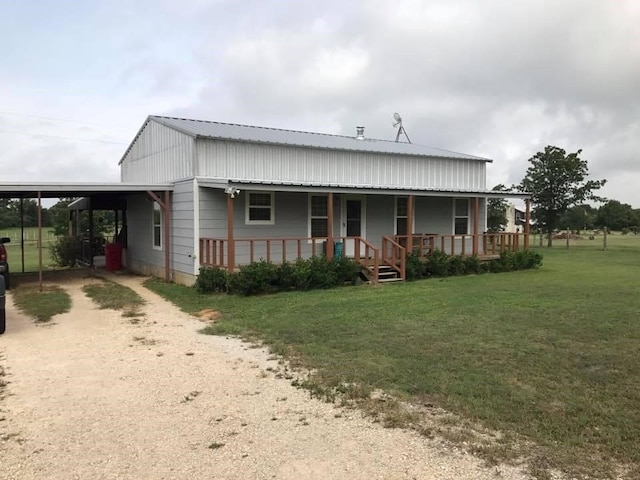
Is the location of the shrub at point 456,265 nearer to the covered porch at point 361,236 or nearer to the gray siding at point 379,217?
the covered porch at point 361,236

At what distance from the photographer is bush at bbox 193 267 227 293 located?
12.0m

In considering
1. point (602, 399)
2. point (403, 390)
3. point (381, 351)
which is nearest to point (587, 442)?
point (602, 399)

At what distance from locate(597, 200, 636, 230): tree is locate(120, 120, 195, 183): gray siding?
5556 cm

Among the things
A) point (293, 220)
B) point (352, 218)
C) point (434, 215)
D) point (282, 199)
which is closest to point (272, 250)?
point (293, 220)

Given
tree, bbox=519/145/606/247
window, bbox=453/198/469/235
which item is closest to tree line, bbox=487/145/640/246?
tree, bbox=519/145/606/247

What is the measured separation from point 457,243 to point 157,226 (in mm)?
10001

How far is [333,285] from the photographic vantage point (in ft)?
43.1

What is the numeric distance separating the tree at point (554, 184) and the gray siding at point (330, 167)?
47.5 feet

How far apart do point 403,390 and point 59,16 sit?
1438 centimetres

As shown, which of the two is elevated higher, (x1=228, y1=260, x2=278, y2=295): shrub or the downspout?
the downspout

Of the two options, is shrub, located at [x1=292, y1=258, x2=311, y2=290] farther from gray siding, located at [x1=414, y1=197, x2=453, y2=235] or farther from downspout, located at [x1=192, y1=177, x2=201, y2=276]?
gray siding, located at [x1=414, y1=197, x2=453, y2=235]

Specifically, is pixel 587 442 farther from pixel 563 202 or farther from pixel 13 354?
pixel 563 202

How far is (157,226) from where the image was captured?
15.9m

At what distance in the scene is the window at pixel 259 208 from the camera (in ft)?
46.2
